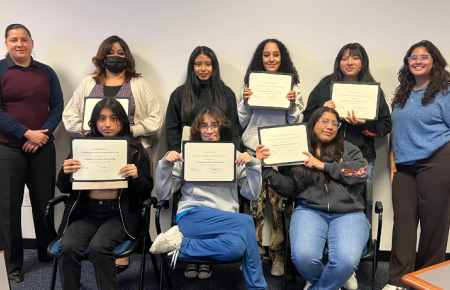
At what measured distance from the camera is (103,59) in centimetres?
309

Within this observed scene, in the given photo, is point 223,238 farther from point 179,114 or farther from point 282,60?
point 282,60

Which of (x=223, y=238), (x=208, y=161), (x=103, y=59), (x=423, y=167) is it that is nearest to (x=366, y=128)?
(x=423, y=167)

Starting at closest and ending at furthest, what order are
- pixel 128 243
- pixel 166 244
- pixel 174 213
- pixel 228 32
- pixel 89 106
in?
1. pixel 166 244
2. pixel 128 243
3. pixel 174 213
4. pixel 89 106
5. pixel 228 32

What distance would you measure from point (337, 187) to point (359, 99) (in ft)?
2.40

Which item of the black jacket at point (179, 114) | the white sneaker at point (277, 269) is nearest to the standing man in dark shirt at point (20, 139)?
the black jacket at point (179, 114)

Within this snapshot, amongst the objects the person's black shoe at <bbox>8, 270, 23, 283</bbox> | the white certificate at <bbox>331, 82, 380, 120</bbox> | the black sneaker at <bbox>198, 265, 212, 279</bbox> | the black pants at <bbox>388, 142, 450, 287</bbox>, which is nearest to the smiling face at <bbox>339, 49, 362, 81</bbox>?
the white certificate at <bbox>331, 82, 380, 120</bbox>

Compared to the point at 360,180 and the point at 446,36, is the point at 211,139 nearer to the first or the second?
the point at 360,180

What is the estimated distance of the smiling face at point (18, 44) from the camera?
2.88m

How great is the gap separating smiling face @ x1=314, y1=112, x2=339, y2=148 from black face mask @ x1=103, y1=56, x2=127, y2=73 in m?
1.72

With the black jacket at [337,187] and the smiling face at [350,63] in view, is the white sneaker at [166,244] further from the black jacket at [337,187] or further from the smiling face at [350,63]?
Answer: the smiling face at [350,63]

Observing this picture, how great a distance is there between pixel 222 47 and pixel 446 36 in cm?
197

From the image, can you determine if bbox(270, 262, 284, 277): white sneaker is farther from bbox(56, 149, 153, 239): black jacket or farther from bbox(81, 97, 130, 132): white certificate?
bbox(81, 97, 130, 132): white certificate

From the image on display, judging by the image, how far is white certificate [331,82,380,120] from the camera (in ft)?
8.85

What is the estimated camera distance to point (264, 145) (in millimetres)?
2502
